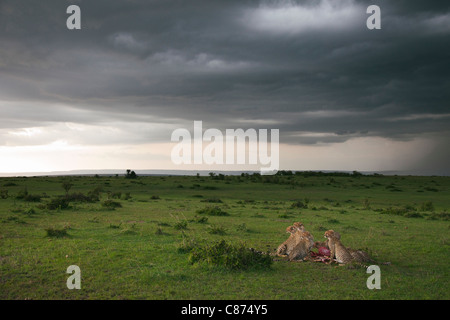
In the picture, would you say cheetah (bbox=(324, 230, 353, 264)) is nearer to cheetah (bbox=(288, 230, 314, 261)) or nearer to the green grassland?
the green grassland

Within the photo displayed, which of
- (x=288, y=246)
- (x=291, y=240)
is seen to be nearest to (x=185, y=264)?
(x=288, y=246)

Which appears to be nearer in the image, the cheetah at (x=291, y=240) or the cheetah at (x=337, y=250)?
the cheetah at (x=337, y=250)

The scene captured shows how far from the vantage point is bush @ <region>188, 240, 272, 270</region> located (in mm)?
9242

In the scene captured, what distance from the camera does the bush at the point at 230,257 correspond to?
9.24 metres

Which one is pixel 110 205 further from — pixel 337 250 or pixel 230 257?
pixel 337 250

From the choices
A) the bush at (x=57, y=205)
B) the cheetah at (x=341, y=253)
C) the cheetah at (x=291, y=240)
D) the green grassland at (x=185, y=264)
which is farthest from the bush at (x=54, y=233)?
the cheetah at (x=341, y=253)

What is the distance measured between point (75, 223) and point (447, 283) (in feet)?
48.2

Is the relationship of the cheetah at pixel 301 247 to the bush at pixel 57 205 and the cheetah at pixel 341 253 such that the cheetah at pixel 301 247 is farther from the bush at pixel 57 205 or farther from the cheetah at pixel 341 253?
the bush at pixel 57 205

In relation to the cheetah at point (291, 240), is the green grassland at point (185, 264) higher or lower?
lower

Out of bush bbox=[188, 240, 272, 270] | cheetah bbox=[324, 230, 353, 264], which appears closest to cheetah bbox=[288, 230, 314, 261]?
cheetah bbox=[324, 230, 353, 264]

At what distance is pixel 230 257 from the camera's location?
928 centimetres

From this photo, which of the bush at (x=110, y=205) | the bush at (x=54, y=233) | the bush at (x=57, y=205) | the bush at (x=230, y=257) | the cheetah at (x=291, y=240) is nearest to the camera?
the bush at (x=230, y=257)
